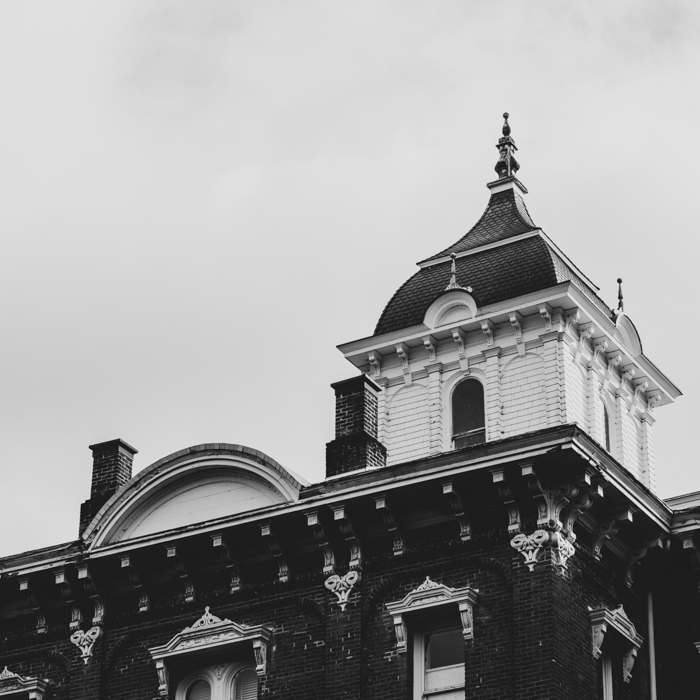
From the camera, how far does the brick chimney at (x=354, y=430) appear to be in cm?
2794

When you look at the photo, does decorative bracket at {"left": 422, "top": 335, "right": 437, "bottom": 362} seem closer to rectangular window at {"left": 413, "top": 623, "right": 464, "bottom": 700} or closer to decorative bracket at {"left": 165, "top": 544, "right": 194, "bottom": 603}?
decorative bracket at {"left": 165, "top": 544, "right": 194, "bottom": 603}

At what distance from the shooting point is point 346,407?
28734mm

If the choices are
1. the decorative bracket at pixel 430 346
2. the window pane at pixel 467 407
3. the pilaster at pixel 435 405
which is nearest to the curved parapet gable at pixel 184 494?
the pilaster at pixel 435 405

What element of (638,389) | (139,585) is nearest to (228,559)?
(139,585)

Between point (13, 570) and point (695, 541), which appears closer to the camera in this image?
point (695, 541)

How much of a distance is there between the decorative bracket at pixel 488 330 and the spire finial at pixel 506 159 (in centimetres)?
724

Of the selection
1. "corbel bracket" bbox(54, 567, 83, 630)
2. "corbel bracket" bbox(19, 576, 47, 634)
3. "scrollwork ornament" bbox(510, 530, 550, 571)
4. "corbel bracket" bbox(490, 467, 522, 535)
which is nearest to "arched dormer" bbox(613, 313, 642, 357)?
→ "corbel bracket" bbox(490, 467, 522, 535)

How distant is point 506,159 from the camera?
145ft

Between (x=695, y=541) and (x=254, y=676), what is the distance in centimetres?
729

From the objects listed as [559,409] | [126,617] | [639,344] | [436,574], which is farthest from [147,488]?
[639,344]

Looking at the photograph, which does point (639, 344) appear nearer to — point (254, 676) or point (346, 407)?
point (346, 407)

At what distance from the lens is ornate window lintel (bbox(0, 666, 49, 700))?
28266 mm

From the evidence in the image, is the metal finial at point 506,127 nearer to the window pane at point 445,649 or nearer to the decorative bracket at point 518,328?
the decorative bracket at point 518,328

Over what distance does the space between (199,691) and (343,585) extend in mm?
3137
